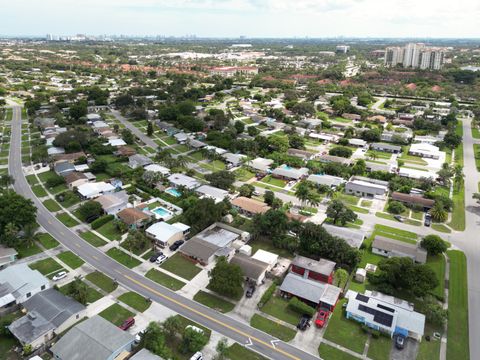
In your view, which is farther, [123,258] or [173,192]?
[173,192]

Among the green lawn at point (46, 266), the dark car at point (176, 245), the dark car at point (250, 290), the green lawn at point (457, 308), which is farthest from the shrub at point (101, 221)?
the green lawn at point (457, 308)

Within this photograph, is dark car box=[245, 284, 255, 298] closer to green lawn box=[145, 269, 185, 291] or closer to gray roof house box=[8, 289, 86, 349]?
green lawn box=[145, 269, 185, 291]

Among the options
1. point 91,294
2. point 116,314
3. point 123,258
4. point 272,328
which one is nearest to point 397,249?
point 272,328

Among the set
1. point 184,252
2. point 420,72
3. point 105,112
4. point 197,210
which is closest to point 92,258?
point 184,252

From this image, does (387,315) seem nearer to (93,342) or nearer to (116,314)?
(116,314)

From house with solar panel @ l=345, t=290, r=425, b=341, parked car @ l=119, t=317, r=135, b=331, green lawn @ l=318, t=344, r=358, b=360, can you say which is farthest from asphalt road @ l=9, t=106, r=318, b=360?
house with solar panel @ l=345, t=290, r=425, b=341

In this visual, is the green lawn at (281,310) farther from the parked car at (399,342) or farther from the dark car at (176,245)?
the dark car at (176,245)
